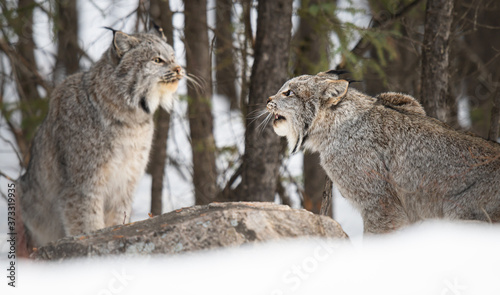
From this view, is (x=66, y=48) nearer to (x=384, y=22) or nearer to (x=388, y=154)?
(x=384, y=22)

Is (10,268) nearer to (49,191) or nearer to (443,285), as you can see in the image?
(49,191)

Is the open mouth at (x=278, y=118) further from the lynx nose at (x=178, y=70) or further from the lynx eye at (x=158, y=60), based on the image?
the lynx eye at (x=158, y=60)

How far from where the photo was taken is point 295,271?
3602 millimetres

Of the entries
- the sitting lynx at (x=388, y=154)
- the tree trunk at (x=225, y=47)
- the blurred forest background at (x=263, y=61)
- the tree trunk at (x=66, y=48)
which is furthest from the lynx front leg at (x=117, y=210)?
the tree trunk at (x=66, y=48)

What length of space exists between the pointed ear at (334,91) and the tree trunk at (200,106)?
2.77m

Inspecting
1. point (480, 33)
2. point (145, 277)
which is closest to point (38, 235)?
point (145, 277)

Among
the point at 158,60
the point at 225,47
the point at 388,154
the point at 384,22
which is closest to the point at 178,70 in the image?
the point at 158,60

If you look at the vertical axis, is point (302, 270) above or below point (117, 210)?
above

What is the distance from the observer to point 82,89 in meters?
6.14

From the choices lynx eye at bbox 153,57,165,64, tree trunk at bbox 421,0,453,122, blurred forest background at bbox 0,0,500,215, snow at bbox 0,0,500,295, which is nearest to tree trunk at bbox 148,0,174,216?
blurred forest background at bbox 0,0,500,215

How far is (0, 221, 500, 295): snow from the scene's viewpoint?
3.44 metres

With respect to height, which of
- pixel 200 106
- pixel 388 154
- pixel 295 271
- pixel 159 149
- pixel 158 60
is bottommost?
pixel 295 271

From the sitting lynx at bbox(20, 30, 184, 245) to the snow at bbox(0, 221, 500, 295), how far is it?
6.33 ft

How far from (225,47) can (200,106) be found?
92 cm
